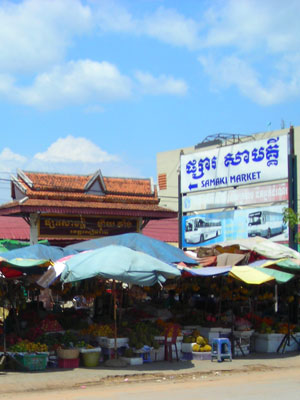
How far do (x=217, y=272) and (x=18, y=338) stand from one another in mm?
5495

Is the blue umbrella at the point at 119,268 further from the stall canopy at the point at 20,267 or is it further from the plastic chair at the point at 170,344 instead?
the plastic chair at the point at 170,344

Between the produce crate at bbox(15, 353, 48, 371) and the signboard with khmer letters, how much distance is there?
12.4m

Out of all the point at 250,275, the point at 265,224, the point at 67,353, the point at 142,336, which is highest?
the point at 265,224

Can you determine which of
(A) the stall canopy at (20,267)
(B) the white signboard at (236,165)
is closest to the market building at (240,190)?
(B) the white signboard at (236,165)

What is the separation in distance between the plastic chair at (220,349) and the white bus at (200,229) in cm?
981

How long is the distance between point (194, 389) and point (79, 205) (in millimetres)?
15230

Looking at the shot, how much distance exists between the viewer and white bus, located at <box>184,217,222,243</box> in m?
25.6

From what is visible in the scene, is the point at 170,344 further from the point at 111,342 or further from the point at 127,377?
the point at 127,377

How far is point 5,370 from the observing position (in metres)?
13.2

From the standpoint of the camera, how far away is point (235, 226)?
2488 centimetres

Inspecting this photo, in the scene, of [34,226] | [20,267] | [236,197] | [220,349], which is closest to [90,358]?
[20,267]

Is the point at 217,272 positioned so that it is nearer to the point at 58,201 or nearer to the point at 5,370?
the point at 5,370

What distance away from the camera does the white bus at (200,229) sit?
84.0 ft

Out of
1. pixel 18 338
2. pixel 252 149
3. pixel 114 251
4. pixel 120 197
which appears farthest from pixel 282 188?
pixel 18 338
